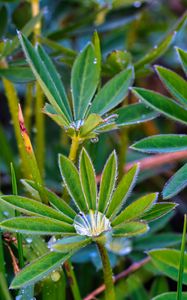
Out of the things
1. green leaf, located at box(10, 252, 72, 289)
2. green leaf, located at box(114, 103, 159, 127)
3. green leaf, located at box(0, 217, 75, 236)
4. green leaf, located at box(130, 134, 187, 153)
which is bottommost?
green leaf, located at box(10, 252, 72, 289)

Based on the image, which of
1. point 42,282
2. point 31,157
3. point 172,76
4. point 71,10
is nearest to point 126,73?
point 172,76

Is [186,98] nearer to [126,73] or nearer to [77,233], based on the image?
[126,73]

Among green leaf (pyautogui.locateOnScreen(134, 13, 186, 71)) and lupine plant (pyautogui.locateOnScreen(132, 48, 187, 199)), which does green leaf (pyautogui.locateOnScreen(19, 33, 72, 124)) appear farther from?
green leaf (pyautogui.locateOnScreen(134, 13, 186, 71))

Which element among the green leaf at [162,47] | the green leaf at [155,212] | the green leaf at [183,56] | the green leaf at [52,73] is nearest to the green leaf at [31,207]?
the green leaf at [155,212]

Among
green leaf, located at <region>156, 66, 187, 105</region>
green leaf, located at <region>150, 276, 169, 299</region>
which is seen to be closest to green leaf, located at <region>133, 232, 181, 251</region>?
green leaf, located at <region>150, 276, 169, 299</region>

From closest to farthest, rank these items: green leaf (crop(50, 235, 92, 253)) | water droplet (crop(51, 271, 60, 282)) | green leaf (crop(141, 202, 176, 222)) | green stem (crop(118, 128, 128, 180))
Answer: green leaf (crop(50, 235, 92, 253)) < green leaf (crop(141, 202, 176, 222)) < water droplet (crop(51, 271, 60, 282)) < green stem (crop(118, 128, 128, 180))
